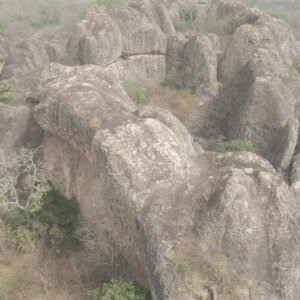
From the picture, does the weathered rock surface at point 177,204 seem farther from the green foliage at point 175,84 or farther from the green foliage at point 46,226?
the green foliage at point 175,84

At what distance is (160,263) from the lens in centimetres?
1151

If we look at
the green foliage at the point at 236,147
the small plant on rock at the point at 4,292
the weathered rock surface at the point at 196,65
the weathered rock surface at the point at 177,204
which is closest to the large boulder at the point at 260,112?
the green foliage at the point at 236,147

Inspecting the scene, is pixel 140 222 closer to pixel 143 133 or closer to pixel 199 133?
pixel 143 133

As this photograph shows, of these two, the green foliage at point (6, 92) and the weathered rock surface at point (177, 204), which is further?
the green foliage at point (6, 92)

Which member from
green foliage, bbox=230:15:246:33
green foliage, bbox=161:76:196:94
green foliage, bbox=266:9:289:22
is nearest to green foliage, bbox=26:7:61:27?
green foliage, bbox=266:9:289:22

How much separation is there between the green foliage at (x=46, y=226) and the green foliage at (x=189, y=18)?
28755 millimetres

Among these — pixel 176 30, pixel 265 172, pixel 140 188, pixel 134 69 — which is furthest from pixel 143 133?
pixel 176 30

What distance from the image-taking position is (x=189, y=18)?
140 ft

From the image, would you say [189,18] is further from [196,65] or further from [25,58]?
[25,58]

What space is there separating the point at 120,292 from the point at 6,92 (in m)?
18.6

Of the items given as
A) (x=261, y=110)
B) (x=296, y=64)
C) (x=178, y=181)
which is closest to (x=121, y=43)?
(x=296, y=64)

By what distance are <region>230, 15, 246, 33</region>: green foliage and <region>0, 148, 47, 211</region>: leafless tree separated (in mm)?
A: 25972

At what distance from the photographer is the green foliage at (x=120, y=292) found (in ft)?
39.6

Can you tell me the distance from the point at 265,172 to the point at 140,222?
3876 mm
